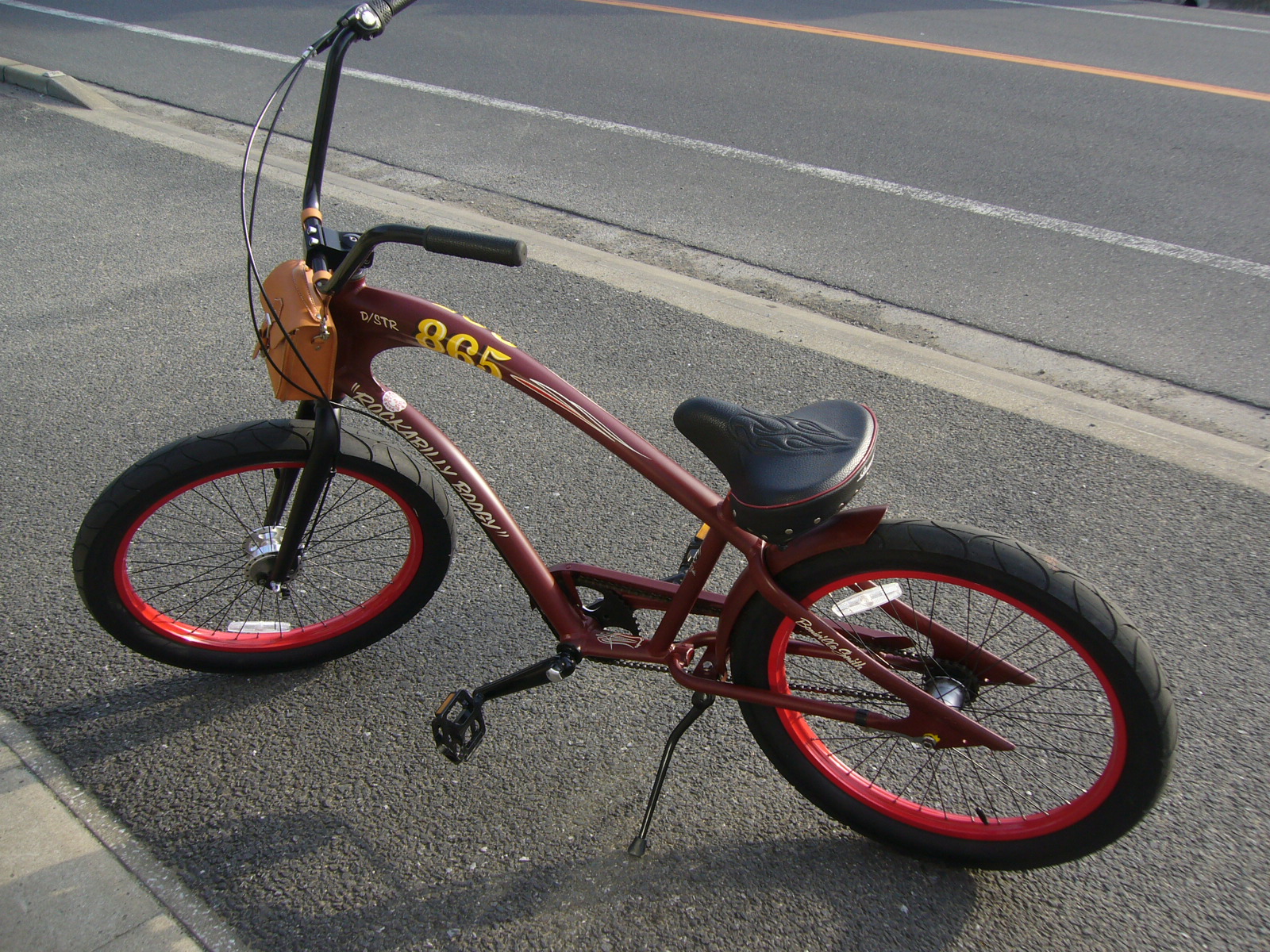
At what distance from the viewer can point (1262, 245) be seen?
17.4ft

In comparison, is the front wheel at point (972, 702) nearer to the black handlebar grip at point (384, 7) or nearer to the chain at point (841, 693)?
the chain at point (841, 693)

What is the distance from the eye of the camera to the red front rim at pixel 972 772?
6.61ft

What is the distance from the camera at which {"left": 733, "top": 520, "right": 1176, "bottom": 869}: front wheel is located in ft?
6.38

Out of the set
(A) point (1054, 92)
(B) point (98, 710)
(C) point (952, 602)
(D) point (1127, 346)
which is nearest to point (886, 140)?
(A) point (1054, 92)

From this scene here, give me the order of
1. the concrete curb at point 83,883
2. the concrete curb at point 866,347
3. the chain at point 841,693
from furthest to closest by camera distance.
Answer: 1. the concrete curb at point 866,347
2. the chain at point 841,693
3. the concrete curb at point 83,883

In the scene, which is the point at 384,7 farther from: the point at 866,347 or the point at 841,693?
the point at 866,347

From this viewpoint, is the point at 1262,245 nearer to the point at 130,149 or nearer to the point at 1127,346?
the point at 1127,346

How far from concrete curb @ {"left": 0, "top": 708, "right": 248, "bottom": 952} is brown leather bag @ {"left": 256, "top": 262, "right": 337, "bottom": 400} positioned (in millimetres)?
1147

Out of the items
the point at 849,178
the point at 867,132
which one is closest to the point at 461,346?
the point at 849,178

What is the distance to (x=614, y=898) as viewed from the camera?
7.28 feet

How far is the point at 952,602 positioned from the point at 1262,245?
4193 millimetres

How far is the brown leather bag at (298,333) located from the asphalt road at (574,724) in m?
0.98

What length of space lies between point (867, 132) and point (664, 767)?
5.98 metres

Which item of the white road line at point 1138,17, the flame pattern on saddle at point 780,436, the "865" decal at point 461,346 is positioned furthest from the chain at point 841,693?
the white road line at point 1138,17
